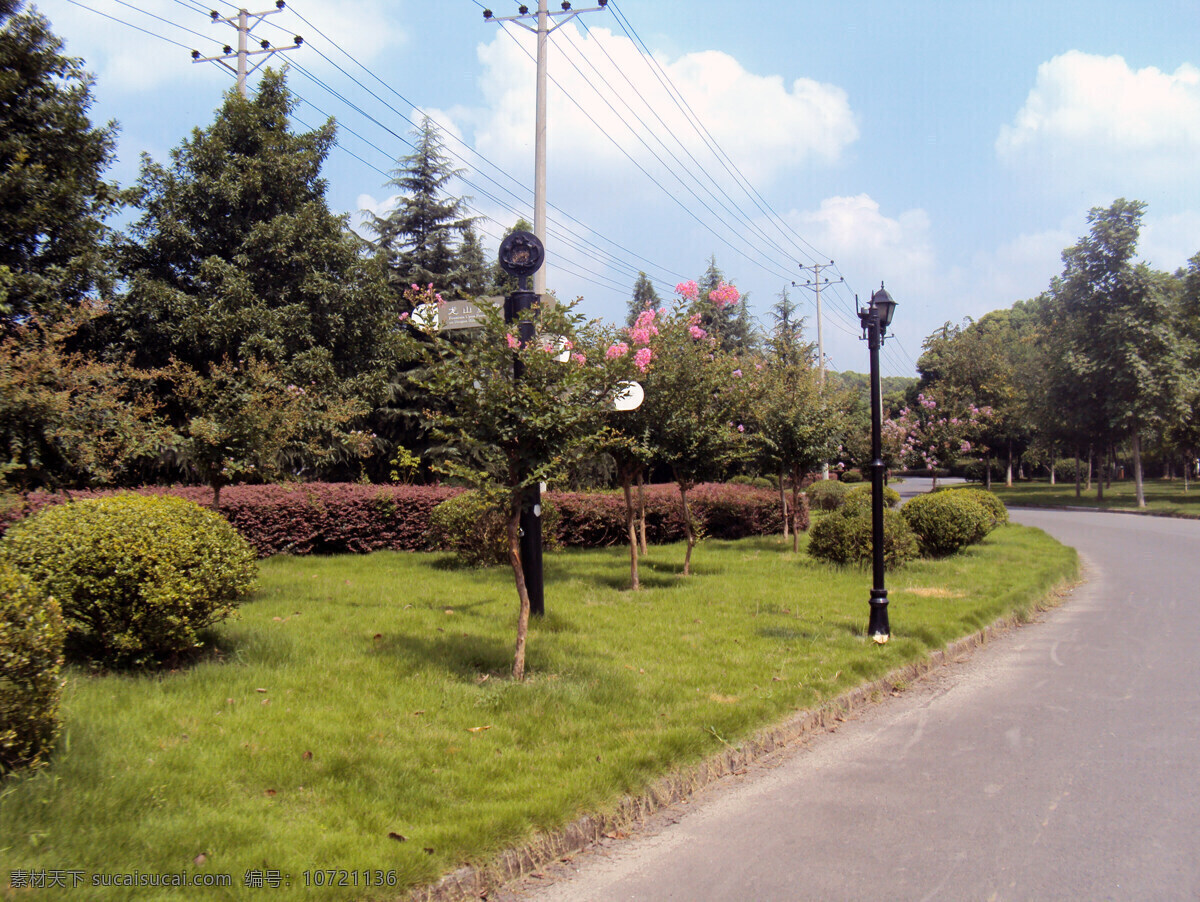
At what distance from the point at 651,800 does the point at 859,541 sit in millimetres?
9942

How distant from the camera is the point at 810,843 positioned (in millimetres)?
4234

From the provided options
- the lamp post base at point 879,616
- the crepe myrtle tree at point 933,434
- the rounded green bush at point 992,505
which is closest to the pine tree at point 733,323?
the crepe myrtle tree at point 933,434

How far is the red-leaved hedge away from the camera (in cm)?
1267

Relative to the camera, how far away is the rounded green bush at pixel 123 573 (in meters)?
5.50

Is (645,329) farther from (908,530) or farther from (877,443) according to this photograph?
(908,530)

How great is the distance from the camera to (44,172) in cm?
1540

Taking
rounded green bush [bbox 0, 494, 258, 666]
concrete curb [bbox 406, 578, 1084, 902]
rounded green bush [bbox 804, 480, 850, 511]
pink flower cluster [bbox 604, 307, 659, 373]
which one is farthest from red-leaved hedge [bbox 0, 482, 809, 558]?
rounded green bush [bbox 804, 480, 850, 511]

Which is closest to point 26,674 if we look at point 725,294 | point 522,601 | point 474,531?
point 522,601

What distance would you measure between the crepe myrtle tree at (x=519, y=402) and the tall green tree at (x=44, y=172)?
12285 mm

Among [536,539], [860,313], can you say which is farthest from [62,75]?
[860,313]

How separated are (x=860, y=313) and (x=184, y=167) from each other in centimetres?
1695

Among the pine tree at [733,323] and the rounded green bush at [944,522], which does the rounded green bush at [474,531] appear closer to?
the rounded green bush at [944,522]

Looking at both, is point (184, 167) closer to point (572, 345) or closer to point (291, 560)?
point (291, 560)

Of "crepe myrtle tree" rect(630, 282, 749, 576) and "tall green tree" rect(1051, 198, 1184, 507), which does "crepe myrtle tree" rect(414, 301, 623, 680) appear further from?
"tall green tree" rect(1051, 198, 1184, 507)
